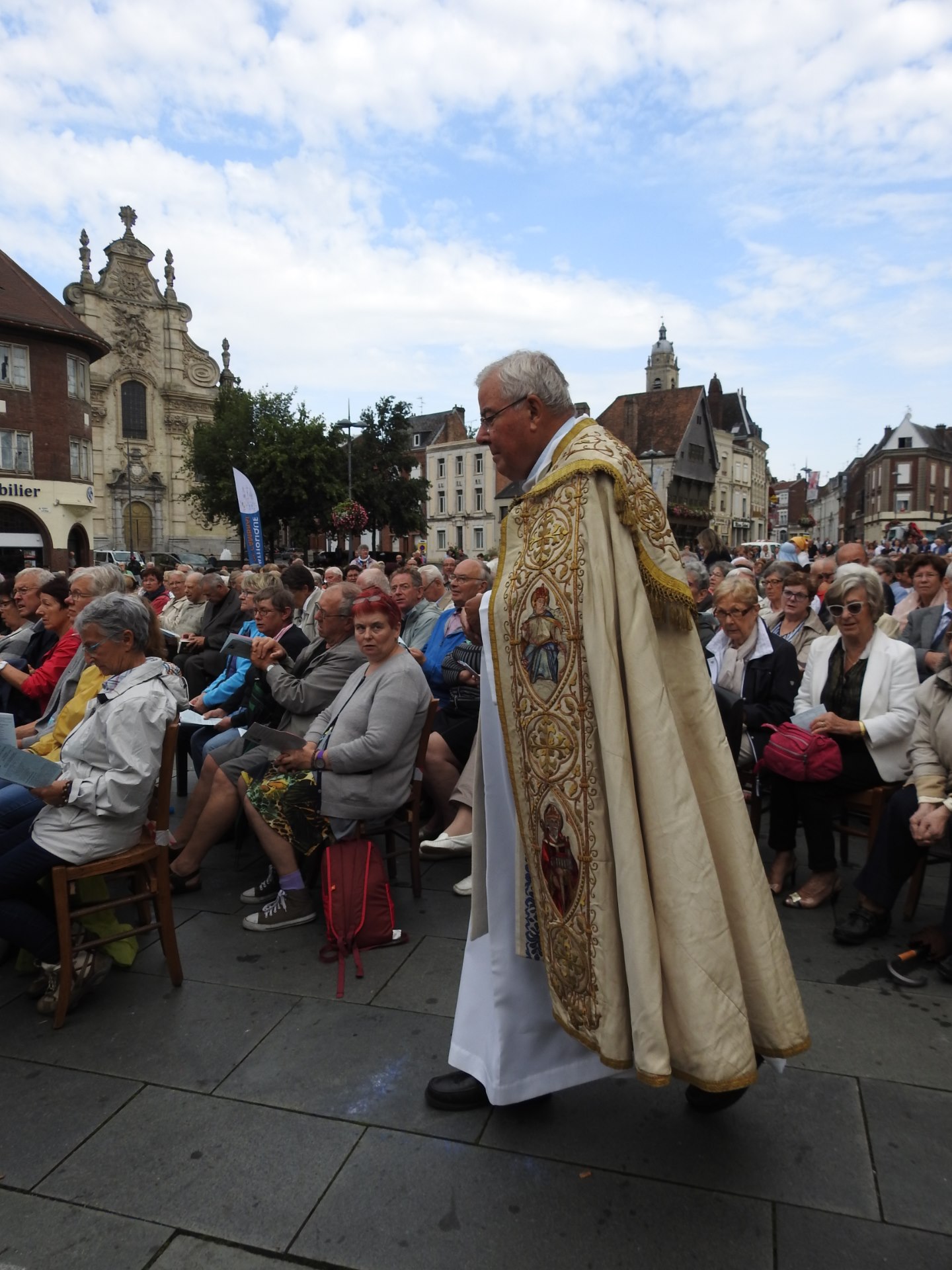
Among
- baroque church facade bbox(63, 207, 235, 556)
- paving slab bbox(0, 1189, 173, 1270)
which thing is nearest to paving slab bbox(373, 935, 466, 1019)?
paving slab bbox(0, 1189, 173, 1270)

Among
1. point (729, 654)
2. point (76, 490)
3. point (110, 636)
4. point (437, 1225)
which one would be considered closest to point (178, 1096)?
point (437, 1225)

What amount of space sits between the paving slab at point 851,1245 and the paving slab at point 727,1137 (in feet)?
0.16

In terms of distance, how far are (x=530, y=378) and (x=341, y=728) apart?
7.07 ft

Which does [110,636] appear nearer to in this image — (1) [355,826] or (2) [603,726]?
(1) [355,826]

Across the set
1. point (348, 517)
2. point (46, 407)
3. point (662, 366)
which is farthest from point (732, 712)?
point (662, 366)

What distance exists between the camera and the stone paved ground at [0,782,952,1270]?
2.12 meters

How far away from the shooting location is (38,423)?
35.8 meters

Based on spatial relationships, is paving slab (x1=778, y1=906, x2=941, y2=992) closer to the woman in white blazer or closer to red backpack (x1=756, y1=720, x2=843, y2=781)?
the woman in white blazer

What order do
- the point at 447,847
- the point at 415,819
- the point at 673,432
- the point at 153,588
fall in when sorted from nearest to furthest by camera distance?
the point at 415,819 < the point at 447,847 < the point at 153,588 < the point at 673,432

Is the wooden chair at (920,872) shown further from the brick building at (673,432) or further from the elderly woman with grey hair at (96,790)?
the brick building at (673,432)

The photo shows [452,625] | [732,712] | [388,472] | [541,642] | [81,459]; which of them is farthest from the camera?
[388,472]

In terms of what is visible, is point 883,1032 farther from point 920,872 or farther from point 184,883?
point 184,883

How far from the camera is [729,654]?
16.2ft

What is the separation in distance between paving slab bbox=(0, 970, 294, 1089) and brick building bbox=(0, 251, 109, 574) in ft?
115
